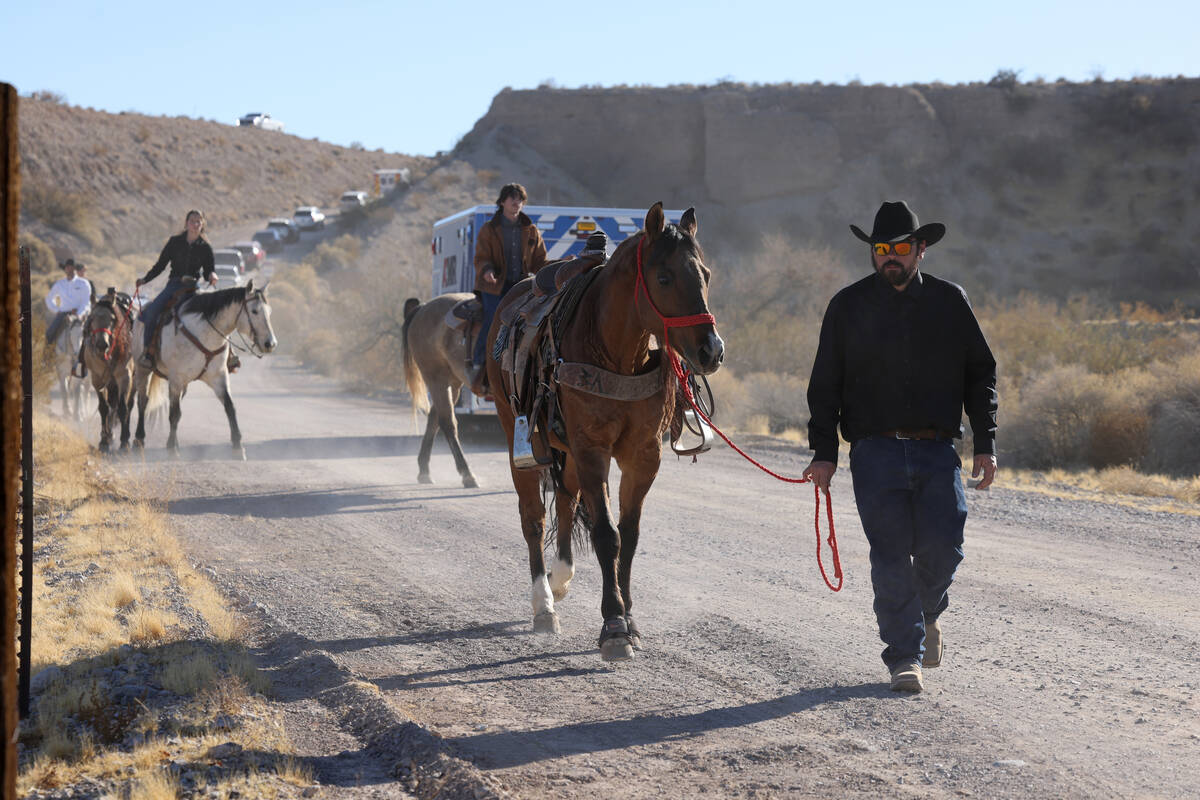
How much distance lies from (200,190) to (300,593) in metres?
84.9

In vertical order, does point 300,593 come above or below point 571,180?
below

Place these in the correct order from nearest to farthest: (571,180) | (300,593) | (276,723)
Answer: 1. (276,723)
2. (300,593)
3. (571,180)

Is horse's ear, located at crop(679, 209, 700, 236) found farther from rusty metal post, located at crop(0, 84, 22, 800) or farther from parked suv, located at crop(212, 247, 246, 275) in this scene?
parked suv, located at crop(212, 247, 246, 275)

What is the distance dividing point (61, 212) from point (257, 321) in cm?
6226

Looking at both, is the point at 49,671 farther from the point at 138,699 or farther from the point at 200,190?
the point at 200,190

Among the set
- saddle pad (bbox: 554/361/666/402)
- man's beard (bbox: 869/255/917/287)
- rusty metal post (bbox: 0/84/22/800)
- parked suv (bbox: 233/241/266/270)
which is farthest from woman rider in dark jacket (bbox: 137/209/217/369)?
parked suv (bbox: 233/241/266/270)

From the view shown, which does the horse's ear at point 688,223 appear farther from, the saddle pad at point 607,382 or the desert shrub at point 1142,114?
the desert shrub at point 1142,114

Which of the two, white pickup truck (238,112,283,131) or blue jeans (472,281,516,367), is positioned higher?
white pickup truck (238,112,283,131)

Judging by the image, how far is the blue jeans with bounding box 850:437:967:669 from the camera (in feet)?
17.2

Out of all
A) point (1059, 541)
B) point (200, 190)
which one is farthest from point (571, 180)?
point (1059, 541)

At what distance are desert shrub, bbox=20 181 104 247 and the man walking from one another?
71618 mm

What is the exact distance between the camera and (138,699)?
4.98 m

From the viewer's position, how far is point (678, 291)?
551cm

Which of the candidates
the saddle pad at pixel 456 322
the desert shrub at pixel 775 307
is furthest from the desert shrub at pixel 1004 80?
the saddle pad at pixel 456 322
